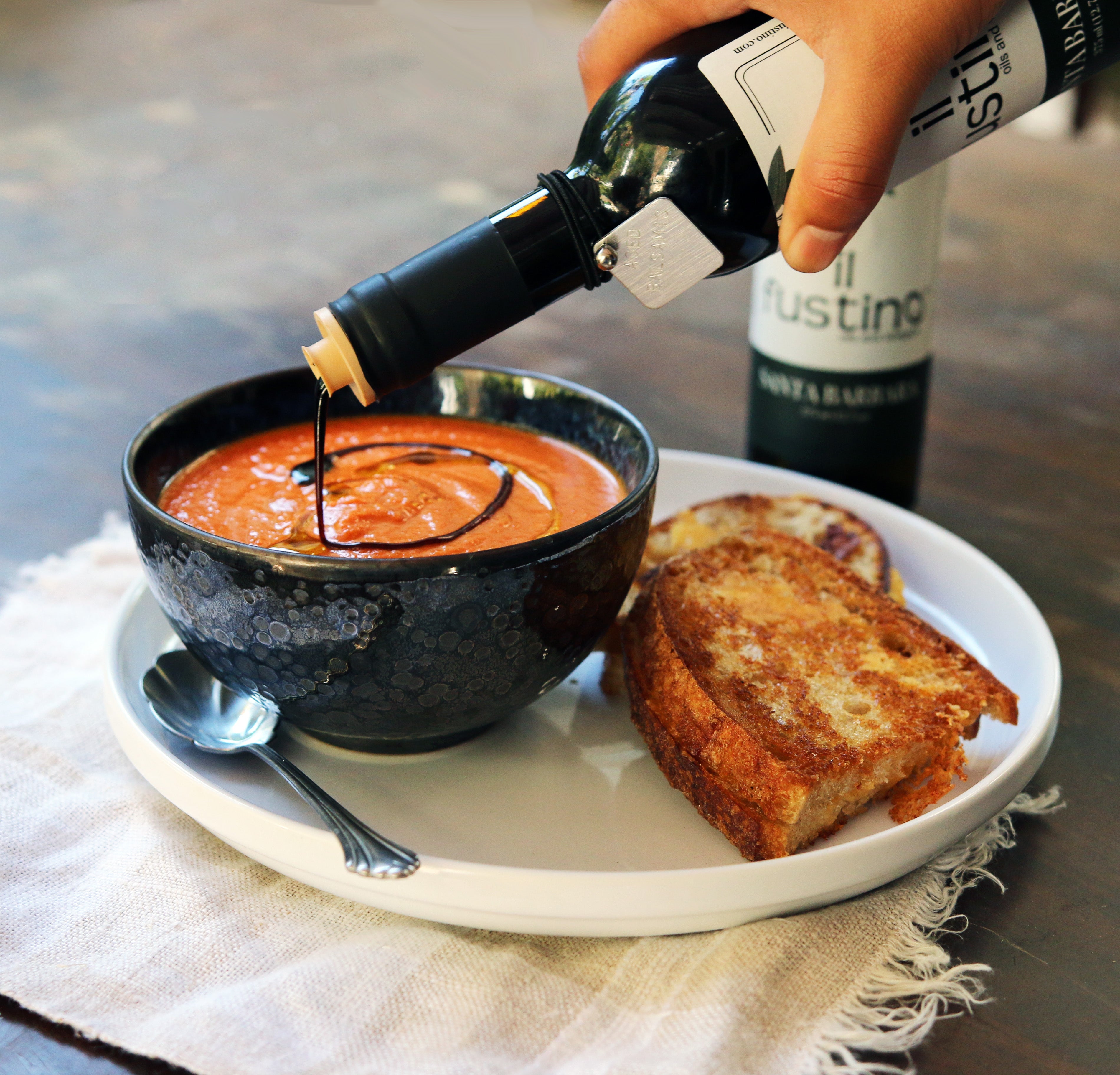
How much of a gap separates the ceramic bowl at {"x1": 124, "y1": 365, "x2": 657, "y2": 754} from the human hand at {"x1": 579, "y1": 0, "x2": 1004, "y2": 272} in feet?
1.10

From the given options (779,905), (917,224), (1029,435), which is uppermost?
(917,224)

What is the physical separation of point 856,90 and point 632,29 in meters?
0.46

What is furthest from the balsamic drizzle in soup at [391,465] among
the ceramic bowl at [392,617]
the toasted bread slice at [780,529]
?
the toasted bread slice at [780,529]

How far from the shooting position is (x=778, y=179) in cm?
124

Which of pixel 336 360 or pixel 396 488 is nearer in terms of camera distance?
pixel 336 360

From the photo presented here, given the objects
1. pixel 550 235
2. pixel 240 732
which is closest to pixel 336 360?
pixel 550 235

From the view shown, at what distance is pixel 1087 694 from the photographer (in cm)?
155

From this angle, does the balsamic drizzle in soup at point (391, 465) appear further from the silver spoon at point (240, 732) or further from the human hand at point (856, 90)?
the human hand at point (856, 90)

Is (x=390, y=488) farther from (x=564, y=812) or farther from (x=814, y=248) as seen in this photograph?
(x=814, y=248)

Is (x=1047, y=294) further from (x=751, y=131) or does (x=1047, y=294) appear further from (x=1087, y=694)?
(x=751, y=131)

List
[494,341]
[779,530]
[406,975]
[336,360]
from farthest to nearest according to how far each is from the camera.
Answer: [494,341], [779,530], [336,360], [406,975]

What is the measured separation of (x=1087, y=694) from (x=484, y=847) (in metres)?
0.87

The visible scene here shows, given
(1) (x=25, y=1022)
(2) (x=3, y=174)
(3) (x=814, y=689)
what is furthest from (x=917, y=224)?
(2) (x=3, y=174)

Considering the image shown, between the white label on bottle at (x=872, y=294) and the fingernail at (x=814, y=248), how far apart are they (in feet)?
1.77
